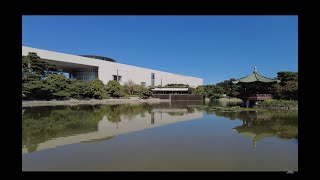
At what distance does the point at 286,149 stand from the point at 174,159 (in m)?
2.88

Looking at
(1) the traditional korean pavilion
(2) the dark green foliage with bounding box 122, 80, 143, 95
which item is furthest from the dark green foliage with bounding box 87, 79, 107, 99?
(1) the traditional korean pavilion

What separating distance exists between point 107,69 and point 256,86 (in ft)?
84.9

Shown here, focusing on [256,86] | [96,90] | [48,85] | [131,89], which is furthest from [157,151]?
[131,89]

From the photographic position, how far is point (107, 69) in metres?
38.8

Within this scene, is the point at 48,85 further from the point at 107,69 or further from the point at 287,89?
the point at 287,89

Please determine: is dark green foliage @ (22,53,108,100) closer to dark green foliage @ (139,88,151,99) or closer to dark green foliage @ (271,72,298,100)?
dark green foliage @ (139,88,151,99)

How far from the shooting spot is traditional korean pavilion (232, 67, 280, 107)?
18.1 m

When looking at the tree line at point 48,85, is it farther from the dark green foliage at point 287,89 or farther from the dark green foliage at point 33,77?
the dark green foliage at point 287,89

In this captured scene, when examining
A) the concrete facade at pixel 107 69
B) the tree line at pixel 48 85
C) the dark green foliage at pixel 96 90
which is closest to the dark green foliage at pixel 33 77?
the tree line at pixel 48 85

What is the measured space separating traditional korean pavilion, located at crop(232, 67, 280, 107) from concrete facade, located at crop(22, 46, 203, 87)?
22.7m

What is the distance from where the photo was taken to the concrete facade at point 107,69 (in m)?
30.0
